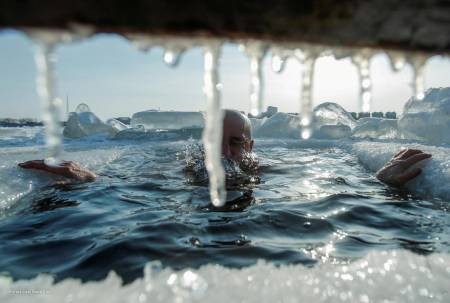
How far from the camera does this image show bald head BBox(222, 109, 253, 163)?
16.2 ft

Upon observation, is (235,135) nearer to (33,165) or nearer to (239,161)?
(239,161)

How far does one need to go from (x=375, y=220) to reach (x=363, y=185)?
1495 millimetres

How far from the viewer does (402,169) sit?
441 cm

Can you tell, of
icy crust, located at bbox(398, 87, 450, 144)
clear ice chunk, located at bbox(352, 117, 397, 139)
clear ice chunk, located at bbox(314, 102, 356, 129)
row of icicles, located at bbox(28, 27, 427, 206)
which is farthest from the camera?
clear ice chunk, located at bbox(314, 102, 356, 129)

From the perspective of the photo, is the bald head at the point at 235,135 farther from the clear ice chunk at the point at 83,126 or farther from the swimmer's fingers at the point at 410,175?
the clear ice chunk at the point at 83,126

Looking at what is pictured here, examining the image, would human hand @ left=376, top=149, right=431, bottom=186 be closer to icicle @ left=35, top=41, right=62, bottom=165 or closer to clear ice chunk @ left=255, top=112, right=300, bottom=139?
icicle @ left=35, top=41, right=62, bottom=165

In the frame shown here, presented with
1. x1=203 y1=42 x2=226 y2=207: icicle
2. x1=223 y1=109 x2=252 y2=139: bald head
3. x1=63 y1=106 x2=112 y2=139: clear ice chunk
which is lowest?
x1=63 y1=106 x2=112 y2=139: clear ice chunk

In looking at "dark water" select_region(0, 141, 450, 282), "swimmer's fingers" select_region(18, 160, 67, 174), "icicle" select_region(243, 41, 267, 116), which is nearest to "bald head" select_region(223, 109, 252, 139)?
"dark water" select_region(0, 141, 450, 282)

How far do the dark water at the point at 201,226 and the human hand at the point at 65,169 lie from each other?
0.22 meters

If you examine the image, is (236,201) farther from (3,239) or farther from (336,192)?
(3,239)

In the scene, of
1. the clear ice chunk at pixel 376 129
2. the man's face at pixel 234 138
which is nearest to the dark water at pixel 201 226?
the man's face at pixel 234 138

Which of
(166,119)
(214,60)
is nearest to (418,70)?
(214,60)

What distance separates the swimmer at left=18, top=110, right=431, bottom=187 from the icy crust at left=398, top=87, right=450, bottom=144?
6342 mm

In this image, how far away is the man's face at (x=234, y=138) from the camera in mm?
4930
